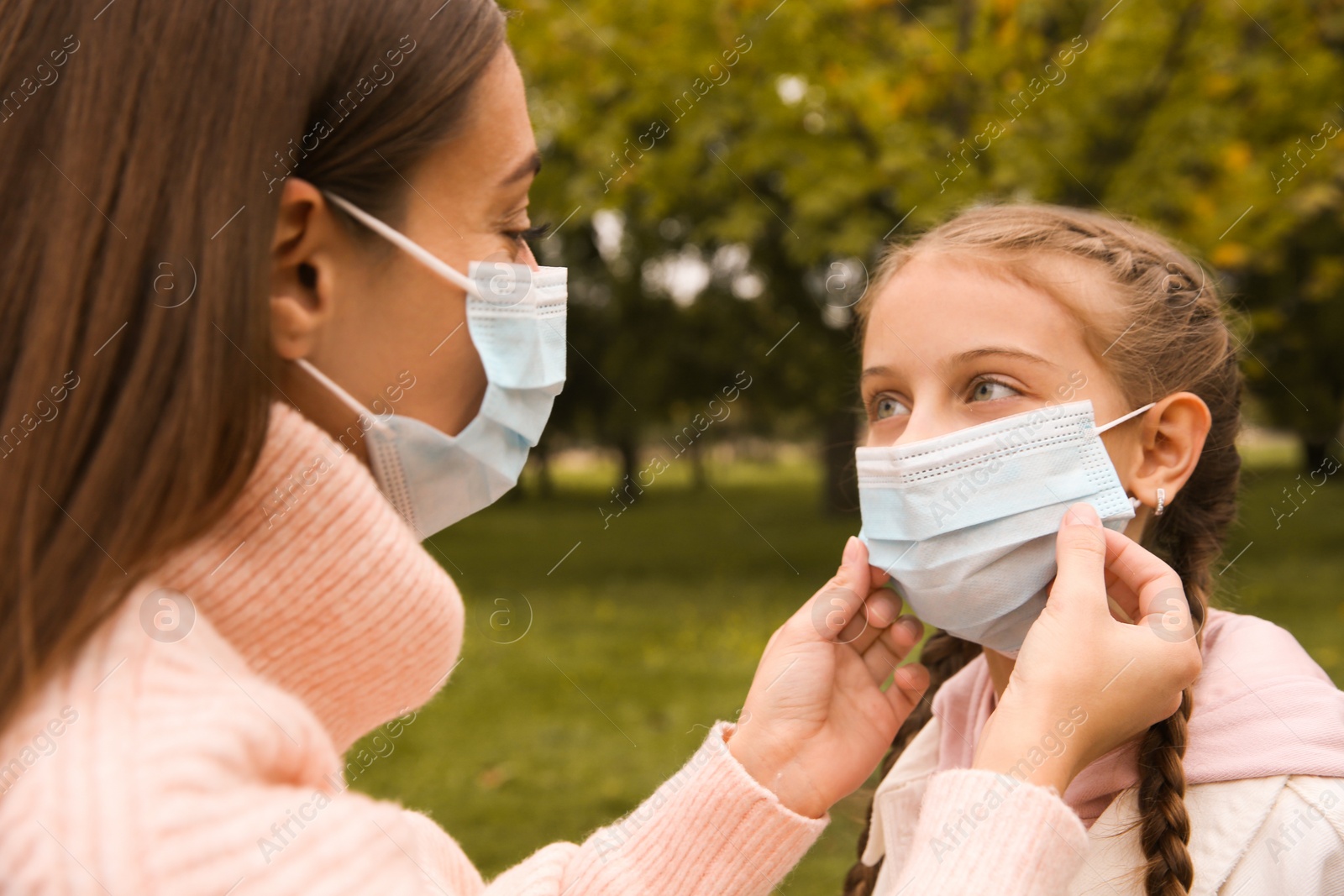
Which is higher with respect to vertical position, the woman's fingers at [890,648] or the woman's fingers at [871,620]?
the woman's fingers at [871,620]

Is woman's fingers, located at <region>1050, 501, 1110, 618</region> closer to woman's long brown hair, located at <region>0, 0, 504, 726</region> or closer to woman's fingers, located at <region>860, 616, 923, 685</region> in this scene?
woman's fingers, located at <region>860, 616, 923, 685</region>

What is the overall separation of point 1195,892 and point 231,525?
165cm

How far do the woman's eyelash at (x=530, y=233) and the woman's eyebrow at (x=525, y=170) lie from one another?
0.11 metres

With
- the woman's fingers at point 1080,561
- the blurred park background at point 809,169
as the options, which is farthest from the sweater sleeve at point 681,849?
the blurred park background at point 809,169

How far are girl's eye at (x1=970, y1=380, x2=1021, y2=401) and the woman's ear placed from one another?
1.26m

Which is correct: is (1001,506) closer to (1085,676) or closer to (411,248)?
(1085,676)

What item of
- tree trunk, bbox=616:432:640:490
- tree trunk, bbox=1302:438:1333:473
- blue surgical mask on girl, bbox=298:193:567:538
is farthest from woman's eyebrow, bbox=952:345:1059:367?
tree trunk, bbox=616:432:640:490

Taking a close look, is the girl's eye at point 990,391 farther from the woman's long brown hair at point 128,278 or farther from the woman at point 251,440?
the woman's long brown hair at point 128,278

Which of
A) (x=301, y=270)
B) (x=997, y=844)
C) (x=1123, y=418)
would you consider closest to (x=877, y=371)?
(x=1123, y=418)

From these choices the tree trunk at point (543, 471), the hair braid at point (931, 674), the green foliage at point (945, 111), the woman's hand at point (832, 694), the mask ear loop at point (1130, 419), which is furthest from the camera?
the tree trunk at point (543, 471)

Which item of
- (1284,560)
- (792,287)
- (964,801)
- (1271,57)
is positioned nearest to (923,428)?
(964,801)

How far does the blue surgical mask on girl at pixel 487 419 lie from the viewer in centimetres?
170

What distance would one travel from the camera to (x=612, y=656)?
27.3ft

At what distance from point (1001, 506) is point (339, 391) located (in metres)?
1.26
